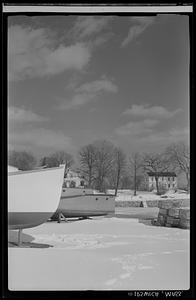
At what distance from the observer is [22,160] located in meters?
3.28

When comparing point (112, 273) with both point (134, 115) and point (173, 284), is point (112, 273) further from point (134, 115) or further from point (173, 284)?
point (134, 115)

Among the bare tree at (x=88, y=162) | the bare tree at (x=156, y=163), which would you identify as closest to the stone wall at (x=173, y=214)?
the bare tree at (x=156, y=163)

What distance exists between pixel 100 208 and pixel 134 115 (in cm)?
74

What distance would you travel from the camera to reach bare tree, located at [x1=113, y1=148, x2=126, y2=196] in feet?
11.0

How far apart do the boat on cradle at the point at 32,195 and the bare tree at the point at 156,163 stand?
2.03ft

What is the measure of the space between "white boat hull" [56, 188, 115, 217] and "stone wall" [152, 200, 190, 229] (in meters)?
0.36

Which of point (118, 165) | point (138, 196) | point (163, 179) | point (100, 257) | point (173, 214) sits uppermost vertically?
point (118, 165)

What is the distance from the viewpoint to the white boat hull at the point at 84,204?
3.36 meters

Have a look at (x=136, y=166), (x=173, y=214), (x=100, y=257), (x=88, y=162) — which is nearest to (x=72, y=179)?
(x=88, y=162)

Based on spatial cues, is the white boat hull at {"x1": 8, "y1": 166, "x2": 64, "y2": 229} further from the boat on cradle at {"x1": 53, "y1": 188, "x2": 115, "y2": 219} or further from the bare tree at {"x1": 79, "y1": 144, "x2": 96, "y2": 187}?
the bare tree at {"x1": 79, "y1": 144, "x2": 96, "y2": 187}

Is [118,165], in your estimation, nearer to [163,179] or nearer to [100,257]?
[163,179]

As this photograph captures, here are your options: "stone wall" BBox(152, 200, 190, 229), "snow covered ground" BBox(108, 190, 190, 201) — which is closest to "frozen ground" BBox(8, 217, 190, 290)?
"stone wall" BBox(152, 200, 190, 229)

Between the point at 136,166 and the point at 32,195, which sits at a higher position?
the point at 136,166

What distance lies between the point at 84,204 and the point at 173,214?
67 centimetres
